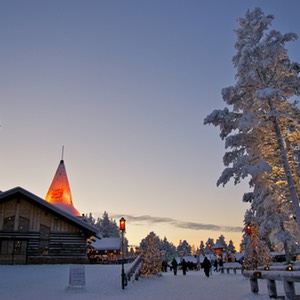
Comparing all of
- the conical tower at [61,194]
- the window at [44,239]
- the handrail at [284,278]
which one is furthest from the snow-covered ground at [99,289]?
the conical tower at [61,194]

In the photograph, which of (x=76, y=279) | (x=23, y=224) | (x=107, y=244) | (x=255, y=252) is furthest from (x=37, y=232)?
(x=107, y=244)

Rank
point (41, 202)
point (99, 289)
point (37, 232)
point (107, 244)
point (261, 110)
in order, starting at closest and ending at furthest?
point (99, 289)
point (261, 110)
point (41, 202)
point (37, 232)
point (107, 244)

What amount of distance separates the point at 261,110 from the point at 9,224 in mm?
21085

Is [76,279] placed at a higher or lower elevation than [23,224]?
lower

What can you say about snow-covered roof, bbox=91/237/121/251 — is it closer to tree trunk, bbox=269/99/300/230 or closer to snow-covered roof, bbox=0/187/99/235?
snow-covered roof, bbox=0/187/99/235

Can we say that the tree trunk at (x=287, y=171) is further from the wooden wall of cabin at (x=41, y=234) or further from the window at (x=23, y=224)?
the window at (x=23, y=224)

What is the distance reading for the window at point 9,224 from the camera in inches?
1066

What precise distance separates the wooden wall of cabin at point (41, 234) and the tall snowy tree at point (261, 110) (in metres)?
15.4

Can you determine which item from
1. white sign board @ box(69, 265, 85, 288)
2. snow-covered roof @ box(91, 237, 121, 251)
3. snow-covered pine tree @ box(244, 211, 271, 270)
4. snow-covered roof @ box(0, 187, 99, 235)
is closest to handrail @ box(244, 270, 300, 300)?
white sign board @ box(69, 265, 85, 288)

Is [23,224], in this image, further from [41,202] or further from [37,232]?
[41,202]

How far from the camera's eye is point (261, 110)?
→ 59.9ft

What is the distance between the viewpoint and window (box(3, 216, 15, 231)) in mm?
27078

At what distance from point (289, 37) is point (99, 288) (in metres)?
16.5

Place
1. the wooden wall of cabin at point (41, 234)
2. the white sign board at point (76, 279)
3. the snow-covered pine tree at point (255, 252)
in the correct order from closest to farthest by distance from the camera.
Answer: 1. the white sign board at point (76, 279)
2. the snow-covered pine tree at point (255, 252)
3. the wooden wall of cabin at point (41, 234)
